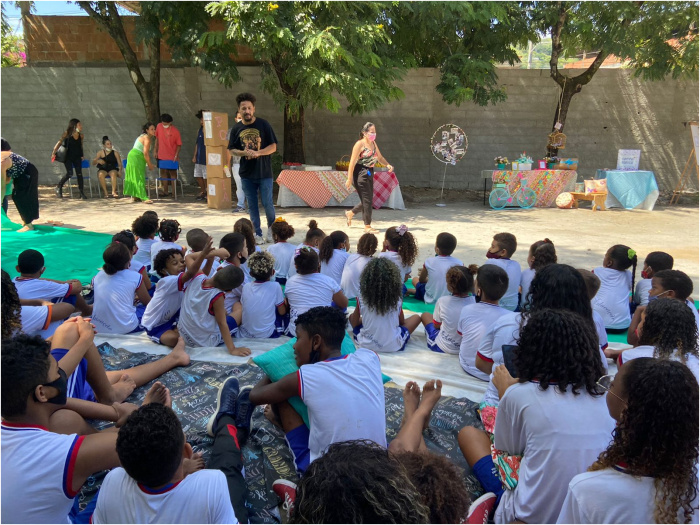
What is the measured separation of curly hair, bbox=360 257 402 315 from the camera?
3729 millimetres

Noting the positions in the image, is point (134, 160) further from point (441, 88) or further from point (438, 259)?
point (438, 259)

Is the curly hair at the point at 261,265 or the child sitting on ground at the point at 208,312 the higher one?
the curly hair at the point at 261,265

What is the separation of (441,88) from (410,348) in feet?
27.3

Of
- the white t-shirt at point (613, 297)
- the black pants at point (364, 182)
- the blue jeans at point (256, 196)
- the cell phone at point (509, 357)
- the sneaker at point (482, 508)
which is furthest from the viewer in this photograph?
the black pants at point (364, 182)

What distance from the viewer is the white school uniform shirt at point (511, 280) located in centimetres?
446

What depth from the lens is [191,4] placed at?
995 centimetres

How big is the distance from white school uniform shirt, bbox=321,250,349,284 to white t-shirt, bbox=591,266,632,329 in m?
2.05

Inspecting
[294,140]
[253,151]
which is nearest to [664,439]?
[253,151]

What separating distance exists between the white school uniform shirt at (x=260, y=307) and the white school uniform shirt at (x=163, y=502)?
2.33 metres

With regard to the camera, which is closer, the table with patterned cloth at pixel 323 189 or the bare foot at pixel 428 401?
the bare foot at pixel 428 401

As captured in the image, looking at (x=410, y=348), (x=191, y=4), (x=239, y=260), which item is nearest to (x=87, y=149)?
(x=191, y=4)

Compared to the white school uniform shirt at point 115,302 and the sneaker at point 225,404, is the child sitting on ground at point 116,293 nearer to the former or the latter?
the white school uniform shirt at point 115,302

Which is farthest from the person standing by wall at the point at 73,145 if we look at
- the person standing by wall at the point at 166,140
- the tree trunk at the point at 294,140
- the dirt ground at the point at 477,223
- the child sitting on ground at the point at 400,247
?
the child sitting on ground at the point at 400,247

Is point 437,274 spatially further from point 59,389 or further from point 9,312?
point 59,389
